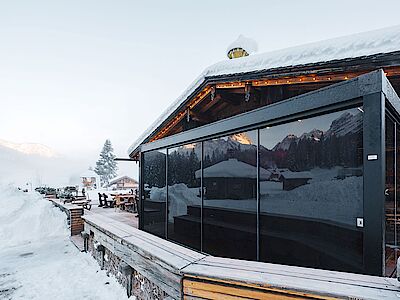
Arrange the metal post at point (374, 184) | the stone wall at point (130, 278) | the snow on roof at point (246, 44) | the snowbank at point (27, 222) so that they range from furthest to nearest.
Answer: the snowbank at point (27, 222) < the snow on roof at point (246, 44) < the stone wall at point (130, 278) < the metal post at point (374, 184)

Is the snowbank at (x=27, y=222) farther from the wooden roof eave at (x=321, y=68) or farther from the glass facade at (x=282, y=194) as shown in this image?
the wooden roof eave at (x=321, y=68)

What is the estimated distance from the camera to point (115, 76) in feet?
58.3

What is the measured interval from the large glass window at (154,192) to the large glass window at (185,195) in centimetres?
34

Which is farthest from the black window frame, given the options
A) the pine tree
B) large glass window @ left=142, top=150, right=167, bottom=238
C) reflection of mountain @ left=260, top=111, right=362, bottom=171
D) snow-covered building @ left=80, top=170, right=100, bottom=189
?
the pine tree

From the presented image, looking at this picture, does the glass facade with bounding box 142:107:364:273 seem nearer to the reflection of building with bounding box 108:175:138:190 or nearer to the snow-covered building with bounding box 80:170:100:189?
the reflection of building with bounding box 108:175:138:190

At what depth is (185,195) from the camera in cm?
485

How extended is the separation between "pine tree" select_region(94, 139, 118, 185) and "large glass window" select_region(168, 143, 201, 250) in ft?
154

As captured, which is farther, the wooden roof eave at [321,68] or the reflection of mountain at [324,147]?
the wooden roof eave at [321,68]

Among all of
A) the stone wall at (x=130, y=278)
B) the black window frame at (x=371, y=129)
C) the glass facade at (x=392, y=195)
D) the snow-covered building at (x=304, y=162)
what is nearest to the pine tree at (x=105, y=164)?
the stone wall at (x=130, y=278)

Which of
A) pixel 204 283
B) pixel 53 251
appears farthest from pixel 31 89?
pixel 204 283

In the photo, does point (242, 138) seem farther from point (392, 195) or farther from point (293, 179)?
point (392, 195)

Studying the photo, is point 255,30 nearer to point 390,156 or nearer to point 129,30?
point 129,30

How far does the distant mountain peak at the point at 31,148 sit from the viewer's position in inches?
3393

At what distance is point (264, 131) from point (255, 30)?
38.4 ft
